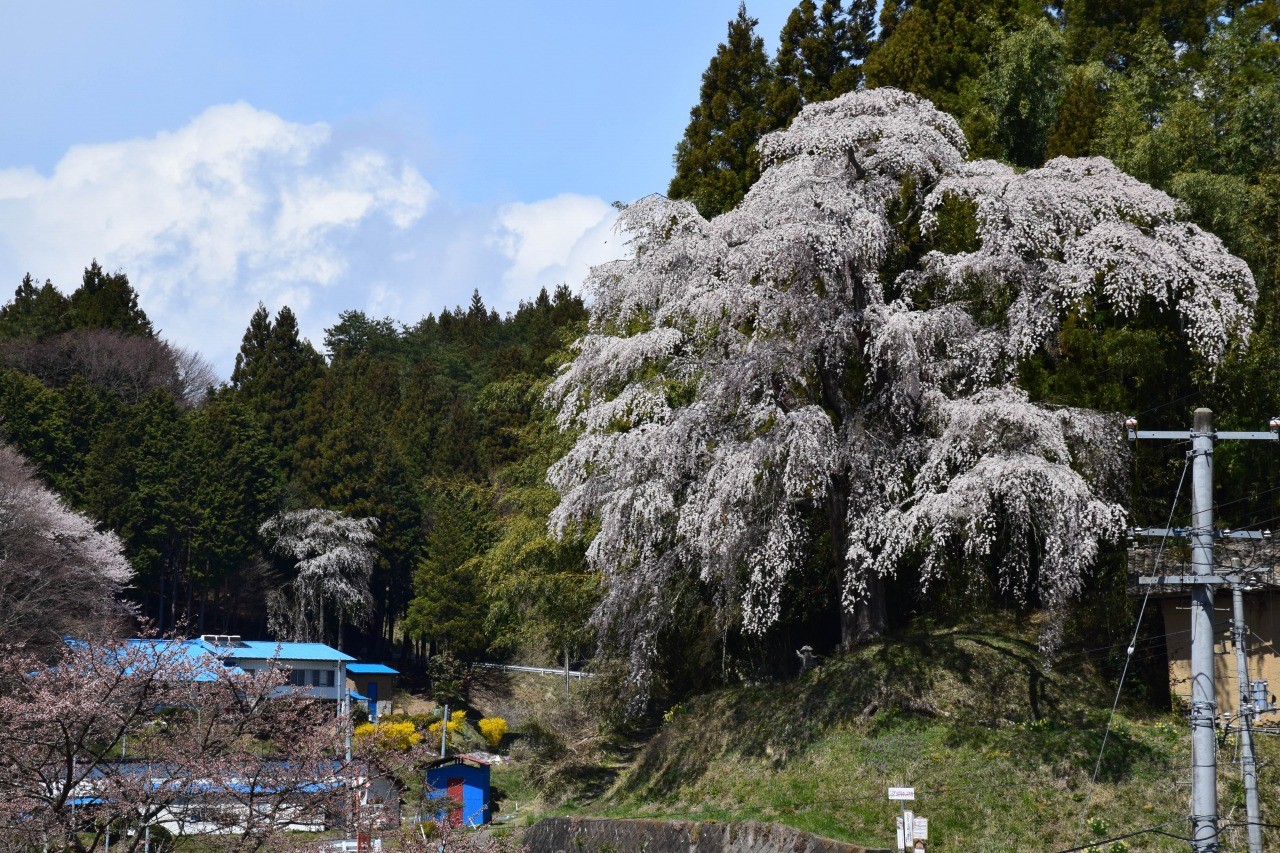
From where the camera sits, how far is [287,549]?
59.8 m

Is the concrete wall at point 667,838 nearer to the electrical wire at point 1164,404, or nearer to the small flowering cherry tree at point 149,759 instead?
the small flowering cherry tree at point 149,759

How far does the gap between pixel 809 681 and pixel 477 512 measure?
36784 millimetres

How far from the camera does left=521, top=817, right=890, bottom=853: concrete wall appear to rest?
21359 mm

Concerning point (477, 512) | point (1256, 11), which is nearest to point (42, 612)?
point (477, 512)

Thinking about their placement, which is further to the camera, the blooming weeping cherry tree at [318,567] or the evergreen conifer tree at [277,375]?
the evergreen conifer tree at [277,375]

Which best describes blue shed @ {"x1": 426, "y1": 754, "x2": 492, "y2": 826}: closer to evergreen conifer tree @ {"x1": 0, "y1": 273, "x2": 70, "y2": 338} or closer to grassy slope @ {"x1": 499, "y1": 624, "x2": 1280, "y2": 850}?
grassy slope @ {"x1": 499, "y1": 624, "x2": 1280, "y2": 850}

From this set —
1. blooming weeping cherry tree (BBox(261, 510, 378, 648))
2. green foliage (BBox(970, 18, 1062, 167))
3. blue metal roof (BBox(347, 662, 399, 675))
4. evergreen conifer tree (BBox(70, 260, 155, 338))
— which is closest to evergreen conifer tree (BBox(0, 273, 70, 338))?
evergreen conifer tree (BBox(70, 260, 155, 338))

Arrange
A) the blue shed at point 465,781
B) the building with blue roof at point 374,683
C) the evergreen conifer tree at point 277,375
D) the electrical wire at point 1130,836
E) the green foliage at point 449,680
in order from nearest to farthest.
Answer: the electrical wire at point 1130,836 → the blue shed at point 465,781 → the building with blue roof at point 374,683 → the green foliage at point 449,680 → the evergreen conifer tree at point 277,375

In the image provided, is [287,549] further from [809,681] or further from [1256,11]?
[1256,11]

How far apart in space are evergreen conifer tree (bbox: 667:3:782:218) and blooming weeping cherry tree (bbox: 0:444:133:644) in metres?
25.0

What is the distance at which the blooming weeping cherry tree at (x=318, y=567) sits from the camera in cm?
5931

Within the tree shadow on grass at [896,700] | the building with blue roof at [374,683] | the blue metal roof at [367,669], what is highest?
the tree shadow on grass at [896,700]

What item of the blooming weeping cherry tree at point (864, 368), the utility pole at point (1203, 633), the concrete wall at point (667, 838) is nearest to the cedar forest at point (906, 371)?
the blooming weeping cherry tree at point (864, 368)

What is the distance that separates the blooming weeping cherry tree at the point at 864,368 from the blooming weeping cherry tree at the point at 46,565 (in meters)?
22.1
